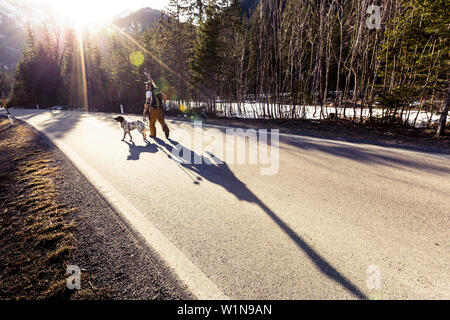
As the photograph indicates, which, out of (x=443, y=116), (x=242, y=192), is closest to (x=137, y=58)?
(x=242, y=192)

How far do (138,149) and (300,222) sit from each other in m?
5.27

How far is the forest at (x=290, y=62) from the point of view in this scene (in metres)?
8.59

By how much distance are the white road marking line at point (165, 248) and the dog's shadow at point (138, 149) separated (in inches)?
61.0

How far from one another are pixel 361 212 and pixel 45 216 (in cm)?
480

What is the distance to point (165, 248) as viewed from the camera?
2363mm

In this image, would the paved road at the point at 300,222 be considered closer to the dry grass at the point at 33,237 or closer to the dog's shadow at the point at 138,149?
the dog's shadow at the point at 138,149

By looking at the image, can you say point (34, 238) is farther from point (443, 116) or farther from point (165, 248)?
point (443, 116)

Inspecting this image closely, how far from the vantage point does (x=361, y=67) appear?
10555mm

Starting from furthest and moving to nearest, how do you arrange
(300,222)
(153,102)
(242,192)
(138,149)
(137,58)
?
(137,58) < (153,102) < (138,149) < (242,192) < (300,222)

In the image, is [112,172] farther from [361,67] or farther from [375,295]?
[361,67]

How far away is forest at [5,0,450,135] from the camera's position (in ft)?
28.2

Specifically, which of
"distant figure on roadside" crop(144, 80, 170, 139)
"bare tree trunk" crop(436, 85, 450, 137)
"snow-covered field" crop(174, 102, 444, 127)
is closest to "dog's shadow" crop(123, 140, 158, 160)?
"distant figure on roadside" crop(144, 80, 170, 139)

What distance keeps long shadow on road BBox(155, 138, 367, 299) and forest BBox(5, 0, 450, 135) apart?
909cm
